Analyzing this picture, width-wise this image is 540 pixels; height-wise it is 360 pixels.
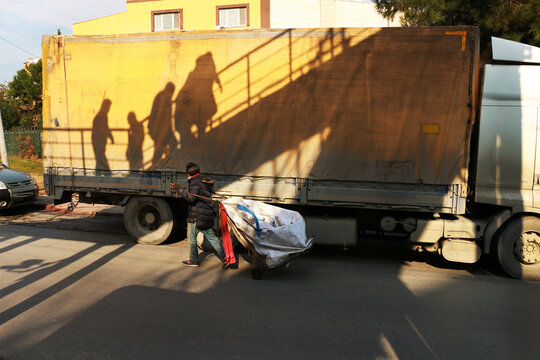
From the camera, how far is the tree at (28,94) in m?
30.7

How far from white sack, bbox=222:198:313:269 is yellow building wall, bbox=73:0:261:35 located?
17345mm

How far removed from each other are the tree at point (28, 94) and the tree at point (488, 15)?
2891 cm

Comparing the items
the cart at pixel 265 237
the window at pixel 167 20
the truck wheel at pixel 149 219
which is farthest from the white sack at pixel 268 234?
the window at pixel 167 20

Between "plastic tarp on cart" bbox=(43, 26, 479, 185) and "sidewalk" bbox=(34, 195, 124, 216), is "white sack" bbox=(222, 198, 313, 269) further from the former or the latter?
"sidewalk" bbox=(34, 195, 124, 216)

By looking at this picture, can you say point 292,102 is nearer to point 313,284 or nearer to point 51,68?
point 313,284

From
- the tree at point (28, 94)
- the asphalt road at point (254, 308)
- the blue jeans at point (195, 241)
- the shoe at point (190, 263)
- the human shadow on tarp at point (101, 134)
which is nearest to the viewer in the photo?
the asphalt road at point (254, 308)

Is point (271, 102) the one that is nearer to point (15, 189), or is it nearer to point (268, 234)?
point (268, 234)

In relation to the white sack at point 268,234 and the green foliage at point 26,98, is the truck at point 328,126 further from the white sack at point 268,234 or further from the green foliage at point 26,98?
the green foliage at point 26,98

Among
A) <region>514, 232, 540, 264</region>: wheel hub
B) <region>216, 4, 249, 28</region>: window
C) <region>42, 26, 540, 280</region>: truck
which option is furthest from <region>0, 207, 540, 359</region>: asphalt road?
<region>216, 4, 249, 28</region>: window

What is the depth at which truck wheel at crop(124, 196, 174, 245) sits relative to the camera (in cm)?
807

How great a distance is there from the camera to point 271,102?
23.3 feet

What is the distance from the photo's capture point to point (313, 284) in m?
6.02

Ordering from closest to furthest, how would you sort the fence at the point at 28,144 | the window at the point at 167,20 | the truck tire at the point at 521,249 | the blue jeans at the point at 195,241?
the truck tire at the point at 521,249 < the blue jeans at the point at 195,241 < the window at the point at 167,20 < the fence at the point at 28,144

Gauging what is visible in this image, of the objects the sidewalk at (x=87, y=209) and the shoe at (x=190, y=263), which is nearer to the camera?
the shoe at (x=190, y=263)
